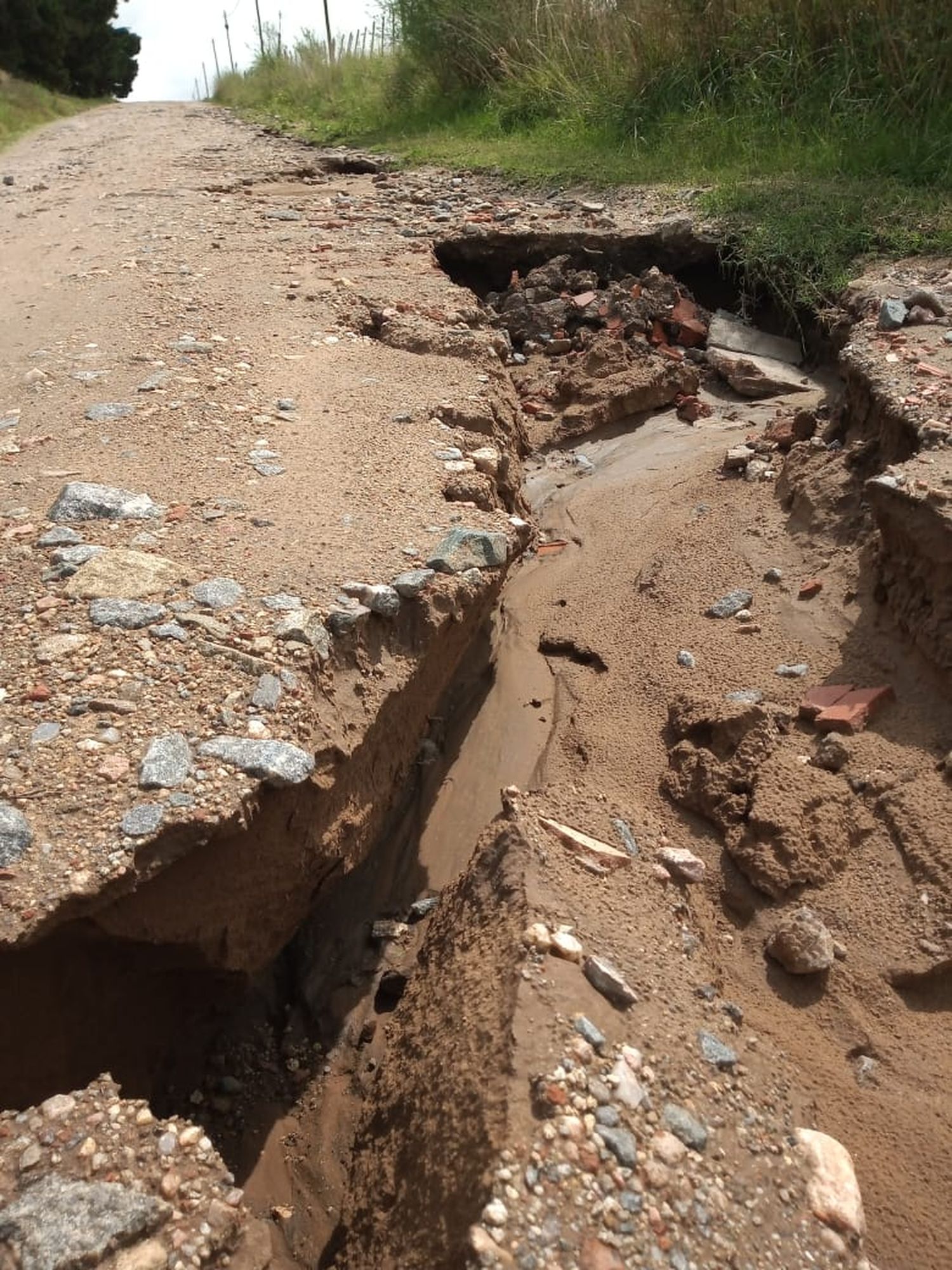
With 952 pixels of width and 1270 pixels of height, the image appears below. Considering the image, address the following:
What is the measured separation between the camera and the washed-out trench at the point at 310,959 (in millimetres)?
1857

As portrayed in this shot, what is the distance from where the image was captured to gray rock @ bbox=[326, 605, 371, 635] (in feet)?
7.45

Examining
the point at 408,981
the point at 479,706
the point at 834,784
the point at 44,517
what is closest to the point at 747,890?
the point at 834,784

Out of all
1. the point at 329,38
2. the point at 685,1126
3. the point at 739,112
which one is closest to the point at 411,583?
the point at 685,1126

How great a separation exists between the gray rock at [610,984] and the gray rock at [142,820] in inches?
31.8

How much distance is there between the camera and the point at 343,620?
2.28 m

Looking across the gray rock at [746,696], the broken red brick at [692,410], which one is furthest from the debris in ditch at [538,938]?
the broken red brick at [692,410]

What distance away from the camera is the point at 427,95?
359 inches

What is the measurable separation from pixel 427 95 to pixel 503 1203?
9584mm

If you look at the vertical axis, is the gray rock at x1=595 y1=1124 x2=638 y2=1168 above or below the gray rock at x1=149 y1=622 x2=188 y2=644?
below

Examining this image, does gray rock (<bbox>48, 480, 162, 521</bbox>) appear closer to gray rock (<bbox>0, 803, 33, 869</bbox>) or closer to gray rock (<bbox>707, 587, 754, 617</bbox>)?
gray rock (<bbox>0, 803, 33, 869</bbox>)

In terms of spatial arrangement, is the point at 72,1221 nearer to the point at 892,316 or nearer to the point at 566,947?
the point at 566,947

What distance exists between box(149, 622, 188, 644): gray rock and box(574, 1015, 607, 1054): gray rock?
43.9 inches

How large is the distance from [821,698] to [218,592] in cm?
157

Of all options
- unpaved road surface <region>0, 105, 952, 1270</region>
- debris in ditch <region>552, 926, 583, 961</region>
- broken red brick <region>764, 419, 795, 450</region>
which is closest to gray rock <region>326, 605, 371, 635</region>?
unpaved road surface <region>0, 105, 952, 1270</region>
